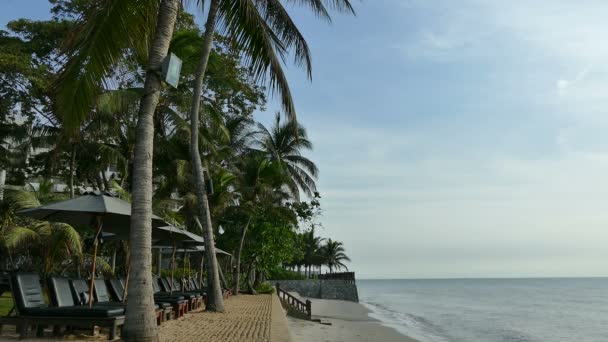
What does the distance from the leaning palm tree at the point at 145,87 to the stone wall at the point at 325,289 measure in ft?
130

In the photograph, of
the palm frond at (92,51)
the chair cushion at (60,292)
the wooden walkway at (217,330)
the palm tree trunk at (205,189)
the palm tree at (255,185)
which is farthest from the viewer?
the palm tree at (255,185)

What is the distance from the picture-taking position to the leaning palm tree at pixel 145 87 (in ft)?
20.2

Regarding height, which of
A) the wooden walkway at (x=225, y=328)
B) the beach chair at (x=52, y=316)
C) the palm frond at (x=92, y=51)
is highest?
the palm frond at (x=92, y=51)

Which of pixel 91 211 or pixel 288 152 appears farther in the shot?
pixel 288 152

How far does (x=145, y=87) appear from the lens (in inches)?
268

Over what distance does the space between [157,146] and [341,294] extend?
3280cm

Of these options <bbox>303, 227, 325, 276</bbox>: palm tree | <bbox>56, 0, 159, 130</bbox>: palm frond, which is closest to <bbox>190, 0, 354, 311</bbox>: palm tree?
<bbox>56, 0, 159, 130</bbox>: palm frond

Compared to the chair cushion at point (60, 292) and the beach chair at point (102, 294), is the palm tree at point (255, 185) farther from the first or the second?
the chair cushion at point (60, 292)

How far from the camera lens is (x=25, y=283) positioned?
675 cm

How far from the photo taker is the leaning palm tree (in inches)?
242

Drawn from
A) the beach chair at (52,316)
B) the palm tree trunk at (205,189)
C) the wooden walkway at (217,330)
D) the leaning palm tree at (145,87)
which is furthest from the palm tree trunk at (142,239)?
the palm tree trunk at (205,189)

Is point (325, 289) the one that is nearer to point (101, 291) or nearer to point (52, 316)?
point (101, 291)

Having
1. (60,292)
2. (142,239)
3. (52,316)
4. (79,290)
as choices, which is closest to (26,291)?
(52,316)

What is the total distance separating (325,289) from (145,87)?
144 ft
